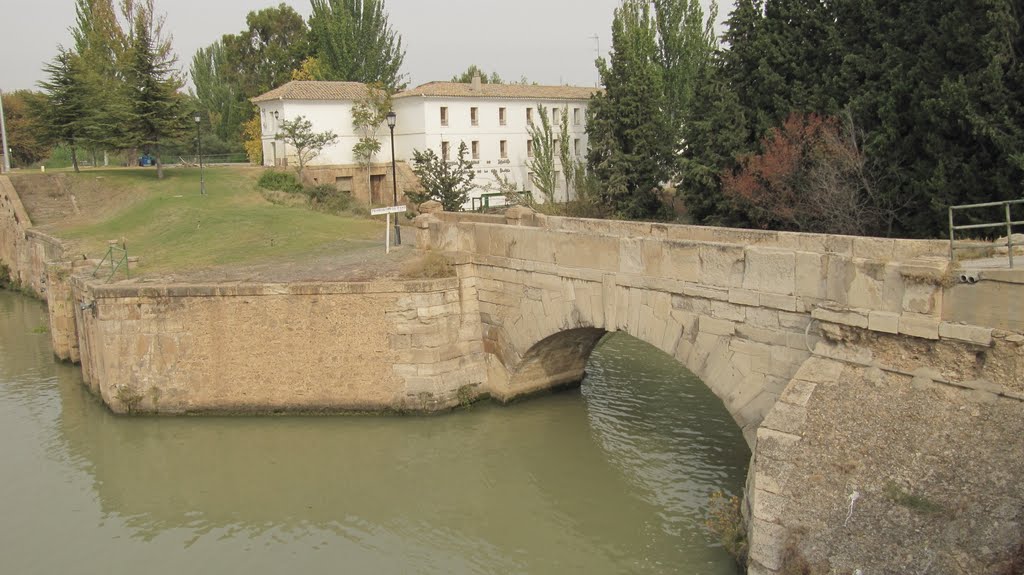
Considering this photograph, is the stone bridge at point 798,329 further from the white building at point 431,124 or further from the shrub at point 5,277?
the white building at point 431,124

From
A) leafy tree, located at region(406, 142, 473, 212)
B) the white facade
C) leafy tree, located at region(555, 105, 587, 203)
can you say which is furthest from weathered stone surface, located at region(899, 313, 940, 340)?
the white facade

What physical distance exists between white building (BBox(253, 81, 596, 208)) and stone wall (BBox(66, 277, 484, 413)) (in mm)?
24847

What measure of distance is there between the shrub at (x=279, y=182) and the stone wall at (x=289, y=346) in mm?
19979

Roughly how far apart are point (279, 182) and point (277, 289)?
21.6 m

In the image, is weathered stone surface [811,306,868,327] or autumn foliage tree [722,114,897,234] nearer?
weathered stone surface [811,306,868,327]

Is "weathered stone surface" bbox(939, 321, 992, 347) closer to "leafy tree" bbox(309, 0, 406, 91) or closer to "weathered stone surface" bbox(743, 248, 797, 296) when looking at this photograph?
"weathered stone surface" bbox(743, 248, 797, 296)

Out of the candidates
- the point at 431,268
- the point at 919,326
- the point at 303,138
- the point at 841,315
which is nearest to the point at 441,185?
the point at 303,138

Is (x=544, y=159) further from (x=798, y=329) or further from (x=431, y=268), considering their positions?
(x=798, y=329)

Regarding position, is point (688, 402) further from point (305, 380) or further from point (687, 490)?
point (305, 380)

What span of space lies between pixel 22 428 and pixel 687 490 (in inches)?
484

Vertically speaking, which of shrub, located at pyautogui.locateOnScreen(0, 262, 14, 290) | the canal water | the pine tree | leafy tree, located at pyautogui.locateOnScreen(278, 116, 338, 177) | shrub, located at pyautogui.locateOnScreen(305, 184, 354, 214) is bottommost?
the canal water

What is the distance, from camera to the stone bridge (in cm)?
773

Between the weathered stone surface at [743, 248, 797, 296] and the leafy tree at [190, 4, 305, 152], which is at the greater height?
the leafy tree at [190, 4, 305, 152]

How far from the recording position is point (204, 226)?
2444 centimetres
